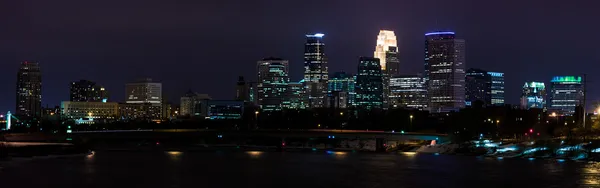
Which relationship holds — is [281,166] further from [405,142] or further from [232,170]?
[405,142]

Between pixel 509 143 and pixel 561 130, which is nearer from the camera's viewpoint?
pixel 509 143

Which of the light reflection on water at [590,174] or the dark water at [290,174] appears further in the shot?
the light reflection on water at [590,174]

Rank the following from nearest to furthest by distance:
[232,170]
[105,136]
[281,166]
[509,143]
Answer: [232,170] → [281,166] → [105,136] → [509,143]

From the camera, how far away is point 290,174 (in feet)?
309

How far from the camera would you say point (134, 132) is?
15062cm

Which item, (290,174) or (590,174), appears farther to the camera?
(290,174)

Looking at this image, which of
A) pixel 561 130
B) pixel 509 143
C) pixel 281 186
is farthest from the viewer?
pixel 561 130

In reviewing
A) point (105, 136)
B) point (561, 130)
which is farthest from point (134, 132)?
point (561, 130)

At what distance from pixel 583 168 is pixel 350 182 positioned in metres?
35.6

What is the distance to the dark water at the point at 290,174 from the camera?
80.9 metres

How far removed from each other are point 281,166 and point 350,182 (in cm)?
2702

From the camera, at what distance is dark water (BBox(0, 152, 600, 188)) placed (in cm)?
8088

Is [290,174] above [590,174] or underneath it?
underneath

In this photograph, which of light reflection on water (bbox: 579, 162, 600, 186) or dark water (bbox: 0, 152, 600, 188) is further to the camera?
light reflection on water (bbox: 579, 162, 600, 186)
